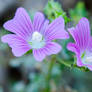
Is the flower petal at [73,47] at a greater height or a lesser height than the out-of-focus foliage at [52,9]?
lesser

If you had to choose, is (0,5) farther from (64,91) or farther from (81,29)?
(81,29)

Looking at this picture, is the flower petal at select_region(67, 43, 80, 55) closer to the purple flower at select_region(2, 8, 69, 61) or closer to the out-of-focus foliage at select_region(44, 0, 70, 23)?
the purple flower at select_region(2, 8, 69, 61)

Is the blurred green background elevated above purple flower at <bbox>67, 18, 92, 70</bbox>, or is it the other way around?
purple flower at <bbox>67, 18, 92, 70</bbox>

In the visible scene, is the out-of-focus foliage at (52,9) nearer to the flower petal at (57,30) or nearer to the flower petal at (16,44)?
the flower petal at (57,30)

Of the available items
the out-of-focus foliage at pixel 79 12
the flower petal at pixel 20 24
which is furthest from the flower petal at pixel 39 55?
the out-of-focus foliage at pixel 79 12

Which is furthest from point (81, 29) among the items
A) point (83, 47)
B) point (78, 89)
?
point (78, 89)

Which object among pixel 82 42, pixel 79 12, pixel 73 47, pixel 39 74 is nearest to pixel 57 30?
pixel 73 47

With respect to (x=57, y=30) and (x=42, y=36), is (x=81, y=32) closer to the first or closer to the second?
(x=57, y=30)

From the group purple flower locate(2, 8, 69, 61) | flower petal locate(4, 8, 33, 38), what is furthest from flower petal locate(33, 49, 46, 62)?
flower petal locate(4, 8, 33, 38)
